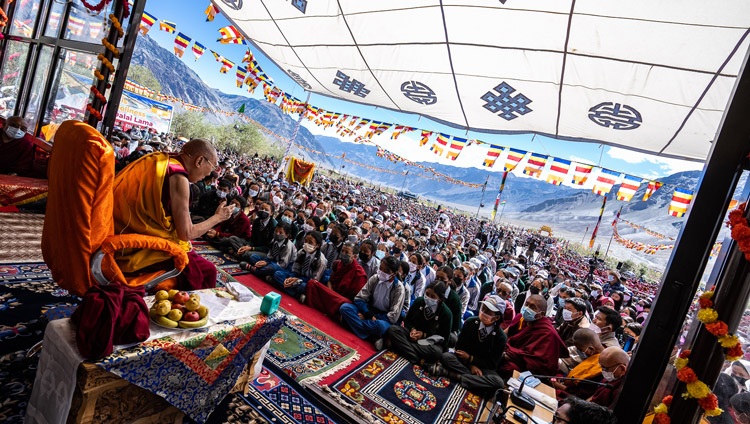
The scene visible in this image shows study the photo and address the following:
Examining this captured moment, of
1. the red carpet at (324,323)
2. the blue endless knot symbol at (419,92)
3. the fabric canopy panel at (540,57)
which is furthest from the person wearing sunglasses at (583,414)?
the blue endless knot symbol at (419,92)

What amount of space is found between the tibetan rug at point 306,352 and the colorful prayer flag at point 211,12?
22.8 ft

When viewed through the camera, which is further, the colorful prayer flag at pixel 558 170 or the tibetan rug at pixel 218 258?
the colorful prayer flag at pixel 558 170

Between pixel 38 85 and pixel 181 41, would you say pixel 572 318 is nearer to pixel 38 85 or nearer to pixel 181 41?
pixel 38 85

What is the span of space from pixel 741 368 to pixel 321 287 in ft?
15.2

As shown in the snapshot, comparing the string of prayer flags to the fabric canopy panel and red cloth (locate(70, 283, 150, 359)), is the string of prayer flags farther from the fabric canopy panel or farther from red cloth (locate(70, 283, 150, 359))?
red cloth (locate(70, 283, 150, 359))

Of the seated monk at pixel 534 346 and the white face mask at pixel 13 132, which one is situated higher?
the white face mask at pixel 13 132

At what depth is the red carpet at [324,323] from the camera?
14.5 ft

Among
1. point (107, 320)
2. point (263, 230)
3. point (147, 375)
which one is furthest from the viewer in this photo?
point (263, 230)

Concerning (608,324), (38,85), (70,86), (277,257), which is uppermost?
(70,86)

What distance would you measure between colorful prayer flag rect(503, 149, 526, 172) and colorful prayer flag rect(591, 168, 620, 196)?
2.12 meters

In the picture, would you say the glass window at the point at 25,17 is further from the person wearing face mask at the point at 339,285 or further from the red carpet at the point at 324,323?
the person wearing face mask at the point at 339,285

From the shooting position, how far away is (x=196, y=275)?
2.98 meters

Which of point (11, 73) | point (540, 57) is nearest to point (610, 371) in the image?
point (540, 57)

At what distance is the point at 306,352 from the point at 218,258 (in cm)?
330
